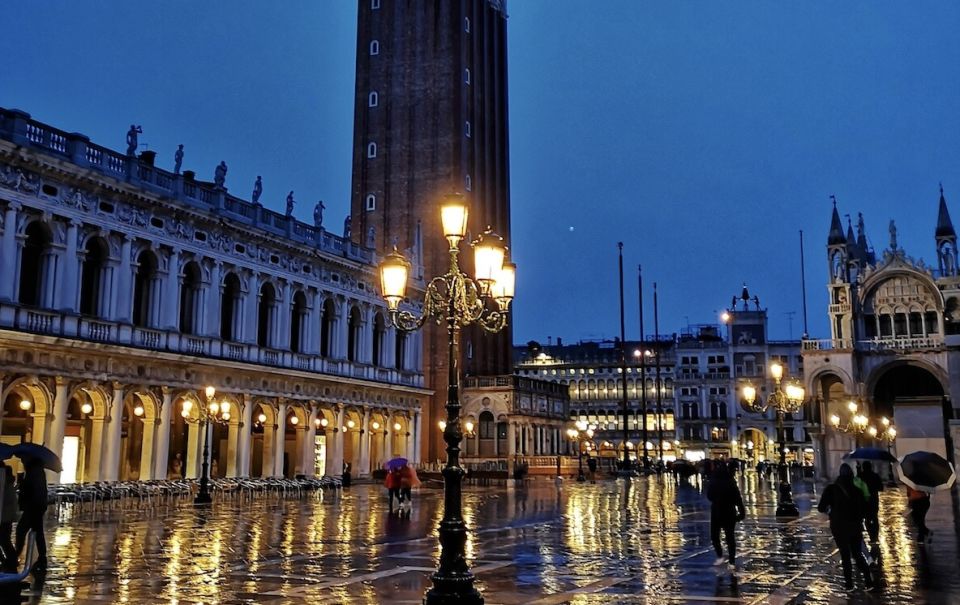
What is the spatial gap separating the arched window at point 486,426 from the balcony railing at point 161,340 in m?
10.5

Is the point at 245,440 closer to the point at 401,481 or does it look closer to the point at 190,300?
the point at 190,300

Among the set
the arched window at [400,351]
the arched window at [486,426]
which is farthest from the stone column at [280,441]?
the arched window at [486,426]

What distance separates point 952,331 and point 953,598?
45.8m

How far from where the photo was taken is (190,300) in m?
36.5

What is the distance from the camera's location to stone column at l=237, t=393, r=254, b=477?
37969 millimetres

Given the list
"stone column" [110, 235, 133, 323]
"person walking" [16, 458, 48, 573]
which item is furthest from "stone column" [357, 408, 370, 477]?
"person walking" [16, 458, 48, 573]

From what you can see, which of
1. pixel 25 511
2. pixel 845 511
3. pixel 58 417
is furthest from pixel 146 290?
pixel 845 511

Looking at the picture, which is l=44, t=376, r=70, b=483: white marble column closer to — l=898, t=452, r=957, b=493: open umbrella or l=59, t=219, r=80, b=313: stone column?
l=59, t=219, r=80, b=313: stone column

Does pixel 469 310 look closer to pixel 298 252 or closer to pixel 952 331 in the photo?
pixel 298 252

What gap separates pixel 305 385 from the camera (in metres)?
42.8

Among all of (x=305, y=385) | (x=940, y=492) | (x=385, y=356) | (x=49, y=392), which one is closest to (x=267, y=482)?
(x=305, y=385)

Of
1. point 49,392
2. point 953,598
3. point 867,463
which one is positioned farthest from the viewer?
point 49,392

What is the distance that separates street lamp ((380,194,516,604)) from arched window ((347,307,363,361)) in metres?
34.6

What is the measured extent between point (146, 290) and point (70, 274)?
167 inches
